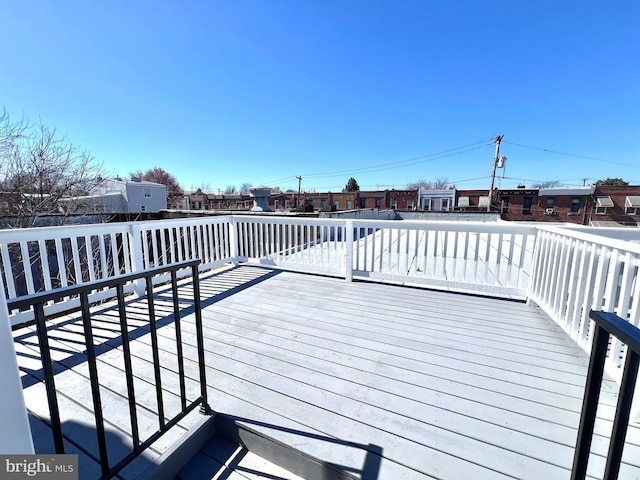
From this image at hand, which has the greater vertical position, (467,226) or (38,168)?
(38,168)

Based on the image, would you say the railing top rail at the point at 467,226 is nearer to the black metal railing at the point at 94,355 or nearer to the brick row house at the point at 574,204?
the black metal railing at the point at 94,355

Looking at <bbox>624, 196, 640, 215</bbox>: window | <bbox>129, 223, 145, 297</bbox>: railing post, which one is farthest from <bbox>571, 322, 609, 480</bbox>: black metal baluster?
<bbox>624, 196, 640, 215</bbox>: window

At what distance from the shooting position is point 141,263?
339cm

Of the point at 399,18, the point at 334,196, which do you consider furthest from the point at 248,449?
the point at 334,196

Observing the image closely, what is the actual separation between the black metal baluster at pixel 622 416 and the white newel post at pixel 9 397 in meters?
1.56

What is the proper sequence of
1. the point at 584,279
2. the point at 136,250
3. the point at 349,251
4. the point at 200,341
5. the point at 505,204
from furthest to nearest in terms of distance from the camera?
the point at 505,204, the point at 349,251, the point at 136,250, the point at 584,279, the point at 200,341

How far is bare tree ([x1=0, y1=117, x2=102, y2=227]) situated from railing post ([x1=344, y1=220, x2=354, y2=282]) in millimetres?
10215

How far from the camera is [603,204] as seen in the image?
74.4 feet

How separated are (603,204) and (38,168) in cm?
3630

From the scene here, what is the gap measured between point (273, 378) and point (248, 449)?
1.47 feet

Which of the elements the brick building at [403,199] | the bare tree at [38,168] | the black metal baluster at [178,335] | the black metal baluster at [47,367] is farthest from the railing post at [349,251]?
the brick building at [403,199]

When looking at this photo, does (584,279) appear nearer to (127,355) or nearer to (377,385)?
(377,385)

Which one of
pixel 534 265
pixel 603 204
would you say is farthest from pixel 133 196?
pixel 603 204

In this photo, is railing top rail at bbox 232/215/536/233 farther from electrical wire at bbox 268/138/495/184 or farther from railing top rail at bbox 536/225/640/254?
electrical wire at bbox 268/138/495/184
